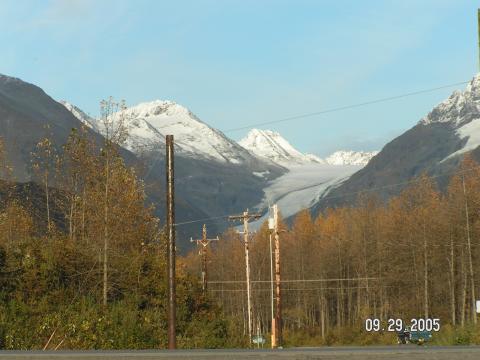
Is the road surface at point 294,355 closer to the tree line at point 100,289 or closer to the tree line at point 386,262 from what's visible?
the tree line at point 100,289

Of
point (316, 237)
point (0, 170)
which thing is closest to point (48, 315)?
point (0, 170)

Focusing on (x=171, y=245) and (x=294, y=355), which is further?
(x=171, y=245)

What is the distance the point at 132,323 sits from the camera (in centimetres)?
3100

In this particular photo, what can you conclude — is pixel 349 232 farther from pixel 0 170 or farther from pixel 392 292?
pixel 0 170

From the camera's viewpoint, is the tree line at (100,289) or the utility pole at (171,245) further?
the tree line at (100,289)

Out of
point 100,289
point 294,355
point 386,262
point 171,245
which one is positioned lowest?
point 294,355

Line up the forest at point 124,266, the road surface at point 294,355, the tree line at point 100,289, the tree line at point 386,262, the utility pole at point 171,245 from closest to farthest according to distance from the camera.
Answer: the road surface at point 294,355 → the utility pole at point 171,245 → the tree line at point 100,289 → the forest at point 124,266 → the tree line at point 386,262

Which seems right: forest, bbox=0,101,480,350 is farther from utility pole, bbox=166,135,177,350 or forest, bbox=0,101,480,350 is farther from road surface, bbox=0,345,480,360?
road surface, bbox=0,345,480,360

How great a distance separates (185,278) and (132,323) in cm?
787

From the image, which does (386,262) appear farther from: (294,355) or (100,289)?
(294,355)

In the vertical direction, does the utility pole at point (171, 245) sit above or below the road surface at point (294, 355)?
above

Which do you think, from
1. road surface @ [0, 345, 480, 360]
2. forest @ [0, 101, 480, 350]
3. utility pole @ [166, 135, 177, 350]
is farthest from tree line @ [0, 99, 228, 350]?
road surface @ [0, 345, 480, 360]

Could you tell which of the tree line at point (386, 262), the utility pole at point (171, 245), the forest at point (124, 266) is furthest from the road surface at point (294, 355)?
the tree line at point (386, 262)

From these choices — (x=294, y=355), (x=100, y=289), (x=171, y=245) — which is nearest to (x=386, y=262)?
(x=100, y=289)
